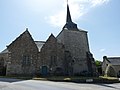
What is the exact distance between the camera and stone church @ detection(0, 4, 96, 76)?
1332 inches

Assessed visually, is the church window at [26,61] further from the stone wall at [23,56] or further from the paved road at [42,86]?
the paved road at [42,86]

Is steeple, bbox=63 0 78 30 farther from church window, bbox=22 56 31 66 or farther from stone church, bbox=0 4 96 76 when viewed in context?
church window, bbox=22 56 31 66

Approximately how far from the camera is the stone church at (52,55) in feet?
111

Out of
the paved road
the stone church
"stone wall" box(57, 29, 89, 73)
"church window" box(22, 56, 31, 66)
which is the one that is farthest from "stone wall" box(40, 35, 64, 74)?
the paved road

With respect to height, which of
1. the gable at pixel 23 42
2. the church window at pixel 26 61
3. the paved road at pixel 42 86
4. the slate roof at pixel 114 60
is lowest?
the paved road at pixel 42 86

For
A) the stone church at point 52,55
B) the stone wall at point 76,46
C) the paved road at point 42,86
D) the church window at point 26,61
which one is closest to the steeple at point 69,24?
the stone church at point 52,55

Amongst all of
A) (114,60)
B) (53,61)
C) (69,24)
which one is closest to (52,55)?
(53,61)

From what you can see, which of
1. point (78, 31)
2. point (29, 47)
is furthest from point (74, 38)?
point (29, 47)

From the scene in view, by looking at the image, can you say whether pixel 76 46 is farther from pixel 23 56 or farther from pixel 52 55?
pixel 23 56

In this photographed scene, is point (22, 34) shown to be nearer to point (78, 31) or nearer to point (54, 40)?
point (54, 40)

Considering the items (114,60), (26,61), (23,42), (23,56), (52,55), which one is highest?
(23,42)

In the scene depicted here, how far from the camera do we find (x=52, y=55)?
120ft

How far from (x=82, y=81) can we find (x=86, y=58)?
14.9 metres

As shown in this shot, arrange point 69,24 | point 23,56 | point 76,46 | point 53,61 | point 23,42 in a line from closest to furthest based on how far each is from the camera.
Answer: point 23,56 → point 23,42 → point 53,61 → point 76,46 → point 69,24
